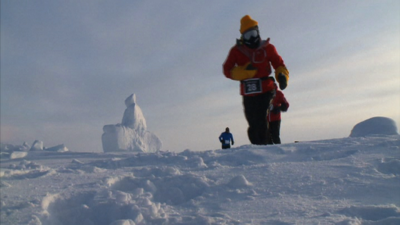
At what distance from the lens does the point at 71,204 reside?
1.91m

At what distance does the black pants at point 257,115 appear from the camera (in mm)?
4121

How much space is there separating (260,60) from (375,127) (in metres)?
3.59

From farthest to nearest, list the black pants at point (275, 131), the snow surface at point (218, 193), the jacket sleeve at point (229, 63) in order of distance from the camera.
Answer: the black pants at point (275, 131) < the jacket sleeve at point (229, 63) < the snow surface at point (218, 193)

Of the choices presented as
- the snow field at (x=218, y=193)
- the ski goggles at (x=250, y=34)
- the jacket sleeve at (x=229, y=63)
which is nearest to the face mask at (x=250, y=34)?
the ski goggles at (x=250, y=34)

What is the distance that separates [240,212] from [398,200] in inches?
40.3

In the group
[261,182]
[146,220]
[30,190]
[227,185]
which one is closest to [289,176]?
[261,182]

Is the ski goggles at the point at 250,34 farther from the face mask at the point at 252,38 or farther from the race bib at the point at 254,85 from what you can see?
the race bib at the point at 254,85

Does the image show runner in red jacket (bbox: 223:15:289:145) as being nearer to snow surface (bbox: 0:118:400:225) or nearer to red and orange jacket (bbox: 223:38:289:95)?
red and orange jacket (bbox: 223:38:289:95)

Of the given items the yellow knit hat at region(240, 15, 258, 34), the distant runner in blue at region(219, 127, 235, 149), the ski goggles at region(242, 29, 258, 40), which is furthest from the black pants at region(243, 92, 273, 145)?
the distant runner in blue at region(219, 127, 235, 149)

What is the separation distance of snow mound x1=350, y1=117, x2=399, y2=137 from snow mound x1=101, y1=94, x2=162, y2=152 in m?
12.6

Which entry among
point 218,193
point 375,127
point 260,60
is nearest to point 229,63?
point 260,60

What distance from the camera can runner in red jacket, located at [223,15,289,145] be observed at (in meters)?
4.01

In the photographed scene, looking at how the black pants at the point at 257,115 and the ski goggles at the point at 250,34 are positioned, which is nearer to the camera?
the ski goggles at the point at 250,34

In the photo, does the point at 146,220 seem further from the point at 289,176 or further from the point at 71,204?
the point at 289,176
